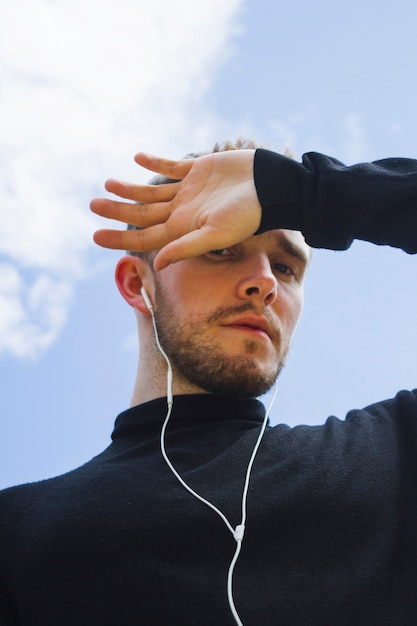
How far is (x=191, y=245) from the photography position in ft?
5.59

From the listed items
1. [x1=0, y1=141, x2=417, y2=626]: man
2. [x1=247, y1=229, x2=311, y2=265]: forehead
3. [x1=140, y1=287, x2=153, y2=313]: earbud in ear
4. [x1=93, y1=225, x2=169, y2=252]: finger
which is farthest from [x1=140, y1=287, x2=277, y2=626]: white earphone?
[x1=247, y1=229, x2=311, y2=265]: forehead

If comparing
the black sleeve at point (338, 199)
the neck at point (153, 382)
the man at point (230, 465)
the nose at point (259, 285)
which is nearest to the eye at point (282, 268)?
the man at point (230, 465)

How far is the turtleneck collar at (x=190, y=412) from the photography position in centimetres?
188

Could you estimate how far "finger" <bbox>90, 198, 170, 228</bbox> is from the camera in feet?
6.12

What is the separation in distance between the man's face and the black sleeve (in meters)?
0.25

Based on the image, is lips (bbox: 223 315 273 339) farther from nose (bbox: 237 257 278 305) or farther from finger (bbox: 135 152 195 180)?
finger (bbox: 135 152 195 180)

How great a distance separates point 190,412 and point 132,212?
0.63 meters

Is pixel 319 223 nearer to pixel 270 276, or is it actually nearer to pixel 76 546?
pixel 270 276

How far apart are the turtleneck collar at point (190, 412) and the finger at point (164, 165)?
0.68 m

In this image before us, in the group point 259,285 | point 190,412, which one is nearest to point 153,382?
point 190,412

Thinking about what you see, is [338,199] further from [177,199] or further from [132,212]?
[132,212]

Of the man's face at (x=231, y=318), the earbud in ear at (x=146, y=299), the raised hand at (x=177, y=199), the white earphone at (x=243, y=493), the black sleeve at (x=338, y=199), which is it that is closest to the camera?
the white earphone at (x=243, y=493)

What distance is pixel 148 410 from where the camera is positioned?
192cm

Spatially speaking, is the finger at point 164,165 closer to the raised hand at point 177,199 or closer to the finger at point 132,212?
the raised hand at point 177,199
